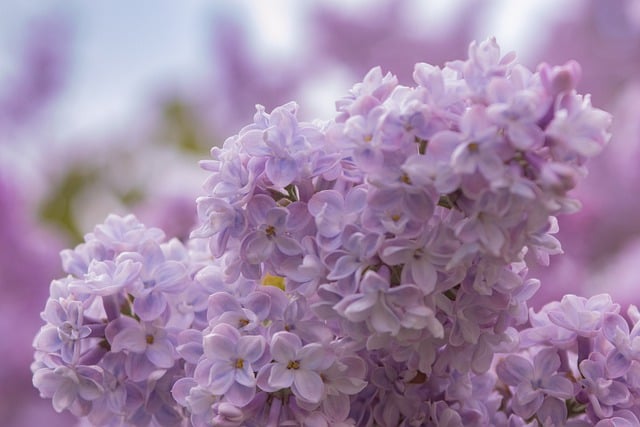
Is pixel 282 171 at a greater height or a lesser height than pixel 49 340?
greater

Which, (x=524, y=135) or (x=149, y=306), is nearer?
(x=524, y=135)

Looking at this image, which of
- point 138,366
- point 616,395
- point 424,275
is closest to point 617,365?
point 616,395

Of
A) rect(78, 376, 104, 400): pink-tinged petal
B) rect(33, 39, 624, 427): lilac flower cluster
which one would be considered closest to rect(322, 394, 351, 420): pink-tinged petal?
rect(33, 39, 624, 427): lilac flower cluster

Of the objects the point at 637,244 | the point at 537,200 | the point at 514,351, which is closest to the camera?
the point at 537,200

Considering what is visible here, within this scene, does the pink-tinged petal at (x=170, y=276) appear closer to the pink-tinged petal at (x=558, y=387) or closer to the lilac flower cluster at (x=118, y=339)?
the lilac flower cluster at (x=118, y=339)

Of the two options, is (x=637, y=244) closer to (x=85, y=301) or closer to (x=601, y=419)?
(x=601, y=419)

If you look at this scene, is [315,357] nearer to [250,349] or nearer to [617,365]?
[250,349]

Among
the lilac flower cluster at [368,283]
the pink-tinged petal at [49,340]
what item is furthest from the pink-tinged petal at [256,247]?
the pink-tinged petal at [49,340]

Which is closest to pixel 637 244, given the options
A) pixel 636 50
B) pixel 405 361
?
pixel 636 50
